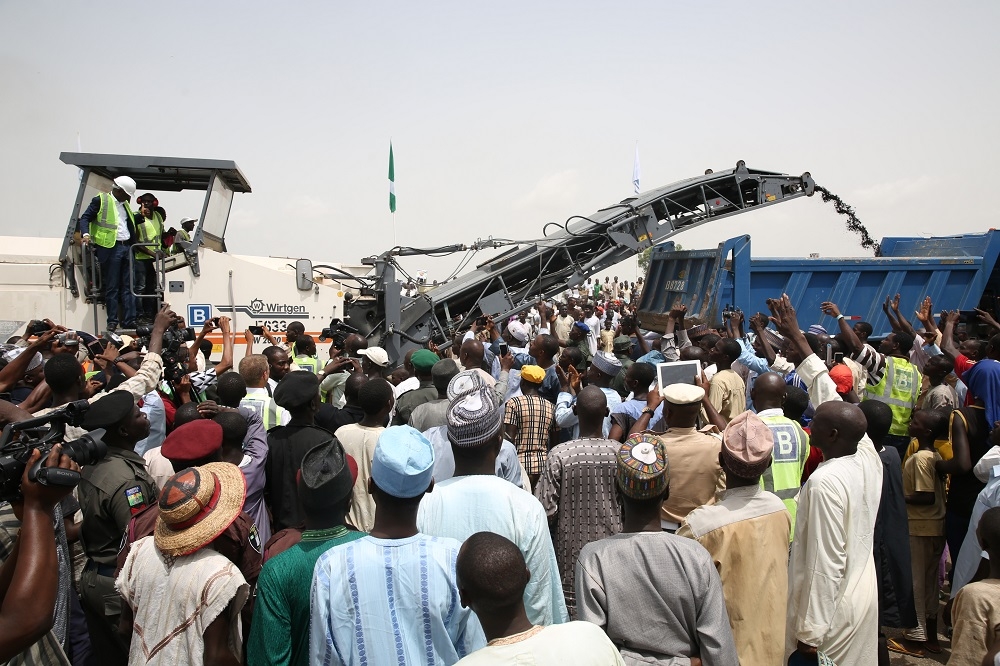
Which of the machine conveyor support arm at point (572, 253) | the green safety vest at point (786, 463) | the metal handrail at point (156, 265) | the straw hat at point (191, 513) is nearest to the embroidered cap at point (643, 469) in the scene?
the straw hat at point (191, 513)

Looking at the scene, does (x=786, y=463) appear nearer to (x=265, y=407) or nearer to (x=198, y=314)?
(x=265, y=407)

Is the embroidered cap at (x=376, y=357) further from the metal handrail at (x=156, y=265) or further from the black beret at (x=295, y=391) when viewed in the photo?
the metal handrail at (x=156, y=265)

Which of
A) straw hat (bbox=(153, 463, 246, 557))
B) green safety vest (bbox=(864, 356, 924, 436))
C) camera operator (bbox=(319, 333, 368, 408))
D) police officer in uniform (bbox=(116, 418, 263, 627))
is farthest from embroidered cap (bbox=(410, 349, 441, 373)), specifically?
green safety vest (bbox=(864, 356, 924, 436))

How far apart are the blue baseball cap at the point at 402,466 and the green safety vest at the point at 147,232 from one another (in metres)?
7.01

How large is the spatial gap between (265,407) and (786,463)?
129 inches

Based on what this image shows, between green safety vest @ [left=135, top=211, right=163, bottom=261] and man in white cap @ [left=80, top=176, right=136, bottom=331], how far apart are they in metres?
0.08

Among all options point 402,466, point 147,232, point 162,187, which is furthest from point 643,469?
point 162,187

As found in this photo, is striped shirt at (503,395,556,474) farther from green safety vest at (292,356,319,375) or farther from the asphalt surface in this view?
green safety vest at (292,356,319,375)

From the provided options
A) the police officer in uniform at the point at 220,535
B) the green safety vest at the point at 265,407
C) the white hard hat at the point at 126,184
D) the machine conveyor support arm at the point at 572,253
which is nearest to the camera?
the police officer in uniform at the point at 220,535

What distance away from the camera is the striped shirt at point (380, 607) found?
7.04 feet

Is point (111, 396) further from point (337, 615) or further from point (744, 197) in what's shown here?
point (744, 197)

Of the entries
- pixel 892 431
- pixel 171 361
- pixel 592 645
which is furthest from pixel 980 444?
pixel 171 361

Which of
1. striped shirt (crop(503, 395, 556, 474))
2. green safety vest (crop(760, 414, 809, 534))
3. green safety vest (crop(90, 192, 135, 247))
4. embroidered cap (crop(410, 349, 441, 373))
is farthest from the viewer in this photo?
green safety vest (crop(90, 192, 135, 247))

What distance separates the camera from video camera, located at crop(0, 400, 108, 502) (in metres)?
2.02
